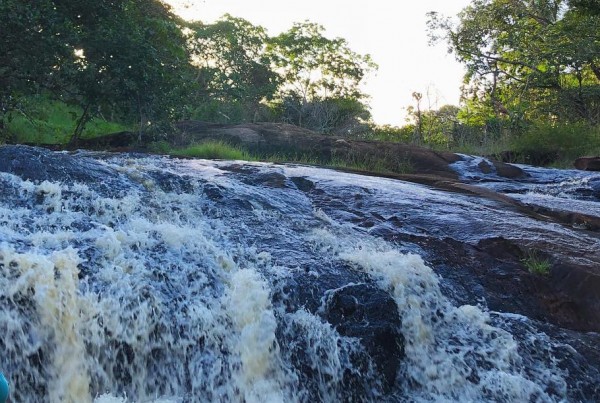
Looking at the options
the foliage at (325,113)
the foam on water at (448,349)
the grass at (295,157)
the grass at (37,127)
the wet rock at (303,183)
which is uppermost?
the foliage at (325,113)

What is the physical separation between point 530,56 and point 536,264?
15339 mm

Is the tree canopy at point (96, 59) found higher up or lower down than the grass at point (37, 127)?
higher up

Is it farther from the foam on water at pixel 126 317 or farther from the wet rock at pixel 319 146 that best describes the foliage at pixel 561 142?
the foam on water at pixel 126 317

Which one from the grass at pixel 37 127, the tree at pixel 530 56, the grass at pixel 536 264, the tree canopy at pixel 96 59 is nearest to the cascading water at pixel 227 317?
the grass at pixel 536 264

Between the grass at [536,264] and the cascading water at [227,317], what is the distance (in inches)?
28.3

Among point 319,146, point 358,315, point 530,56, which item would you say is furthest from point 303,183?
point 530,56

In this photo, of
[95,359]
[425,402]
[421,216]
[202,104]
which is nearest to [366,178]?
[421,216]

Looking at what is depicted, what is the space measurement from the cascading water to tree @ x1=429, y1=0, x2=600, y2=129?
1419 centimetres

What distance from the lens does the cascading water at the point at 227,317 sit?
311 centimetres

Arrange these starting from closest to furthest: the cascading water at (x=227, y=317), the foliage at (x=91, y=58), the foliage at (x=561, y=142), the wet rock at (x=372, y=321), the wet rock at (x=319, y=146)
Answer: the cascading water at (x=227, y=317)
the wet rock at (x=372, y=321)
the foliage at (x=91, y=58)
the wet rock at (x=319, y=146)
the foliage at (x=561, y=142)

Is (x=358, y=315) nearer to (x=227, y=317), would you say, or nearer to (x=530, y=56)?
(x=227, y=317)

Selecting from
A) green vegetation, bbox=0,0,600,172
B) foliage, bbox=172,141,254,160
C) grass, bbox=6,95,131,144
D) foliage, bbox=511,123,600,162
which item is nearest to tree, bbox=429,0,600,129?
green vegetation, bbox=0,0,600,172

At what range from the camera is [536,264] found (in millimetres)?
4758

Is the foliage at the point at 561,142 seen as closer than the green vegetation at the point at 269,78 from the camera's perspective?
No
